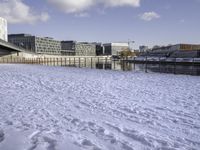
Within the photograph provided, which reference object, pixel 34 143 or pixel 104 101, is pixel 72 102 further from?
pixel 34 143

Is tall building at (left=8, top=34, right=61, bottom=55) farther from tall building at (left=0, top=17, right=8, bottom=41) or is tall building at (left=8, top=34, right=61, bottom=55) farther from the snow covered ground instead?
the snow covered ground

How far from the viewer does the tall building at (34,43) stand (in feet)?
510

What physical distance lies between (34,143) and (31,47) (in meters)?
156

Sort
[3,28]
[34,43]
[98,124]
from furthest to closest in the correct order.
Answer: [34,43] < [3,28] < [98,124]

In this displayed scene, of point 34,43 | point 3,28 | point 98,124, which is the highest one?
point 3,28

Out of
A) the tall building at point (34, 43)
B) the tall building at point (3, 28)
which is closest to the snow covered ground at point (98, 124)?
the tall building at point (3, 28)

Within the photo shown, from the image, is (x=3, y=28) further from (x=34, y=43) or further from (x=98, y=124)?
(x=98, y=124)

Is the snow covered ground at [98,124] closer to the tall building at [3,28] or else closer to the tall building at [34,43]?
the tall building at [3,28]

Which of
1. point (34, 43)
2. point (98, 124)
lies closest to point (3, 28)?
point (34, 43)

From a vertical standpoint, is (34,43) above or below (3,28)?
below

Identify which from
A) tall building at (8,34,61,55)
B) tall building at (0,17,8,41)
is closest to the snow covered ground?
tall building at (0,17,8,41)

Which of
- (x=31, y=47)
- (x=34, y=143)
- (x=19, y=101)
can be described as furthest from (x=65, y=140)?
(x=31, y=47)

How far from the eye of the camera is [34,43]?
506 ft

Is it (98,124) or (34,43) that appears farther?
(34,43)
